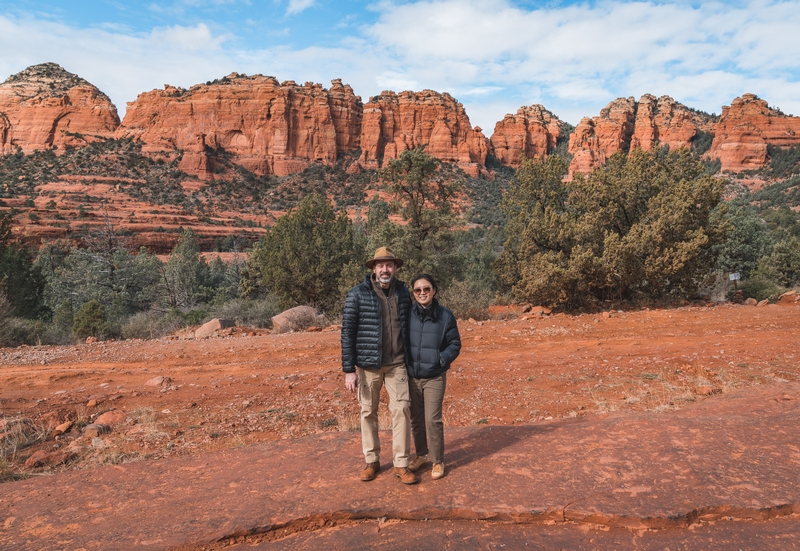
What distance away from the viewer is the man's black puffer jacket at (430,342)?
3256 mm

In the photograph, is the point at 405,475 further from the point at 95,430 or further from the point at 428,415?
the point at 95,430

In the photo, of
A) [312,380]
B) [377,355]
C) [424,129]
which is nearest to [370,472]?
[377,355]

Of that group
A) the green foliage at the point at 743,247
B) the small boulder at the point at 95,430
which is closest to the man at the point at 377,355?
the small boulder at the point at 95,430

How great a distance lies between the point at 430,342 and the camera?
3273 millimetres

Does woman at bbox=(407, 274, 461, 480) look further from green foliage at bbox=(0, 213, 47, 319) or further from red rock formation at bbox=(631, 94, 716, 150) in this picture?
red rock formation at bbox=(631, 94, 716, 150)

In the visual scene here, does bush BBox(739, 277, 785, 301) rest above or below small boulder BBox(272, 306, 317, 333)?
below

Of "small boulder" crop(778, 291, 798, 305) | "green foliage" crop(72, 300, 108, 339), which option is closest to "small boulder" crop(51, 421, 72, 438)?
"green foliage" crop(72, 300, 108, 339)

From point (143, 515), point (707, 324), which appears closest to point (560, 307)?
point (707, 324)

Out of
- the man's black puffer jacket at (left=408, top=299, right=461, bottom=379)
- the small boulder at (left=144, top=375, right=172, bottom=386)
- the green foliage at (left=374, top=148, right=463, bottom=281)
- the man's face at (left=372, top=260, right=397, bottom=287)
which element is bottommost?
the small boulder at (left=144, top=375, right=172, bottom=386)

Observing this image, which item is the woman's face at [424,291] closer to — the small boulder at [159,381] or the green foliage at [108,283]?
the small boulder at [159,381]

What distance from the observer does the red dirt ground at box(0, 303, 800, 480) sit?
203 inches

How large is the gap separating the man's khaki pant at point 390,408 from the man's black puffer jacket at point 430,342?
0.13m

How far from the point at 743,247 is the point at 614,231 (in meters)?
12.0

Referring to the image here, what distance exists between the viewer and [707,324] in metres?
10.2
